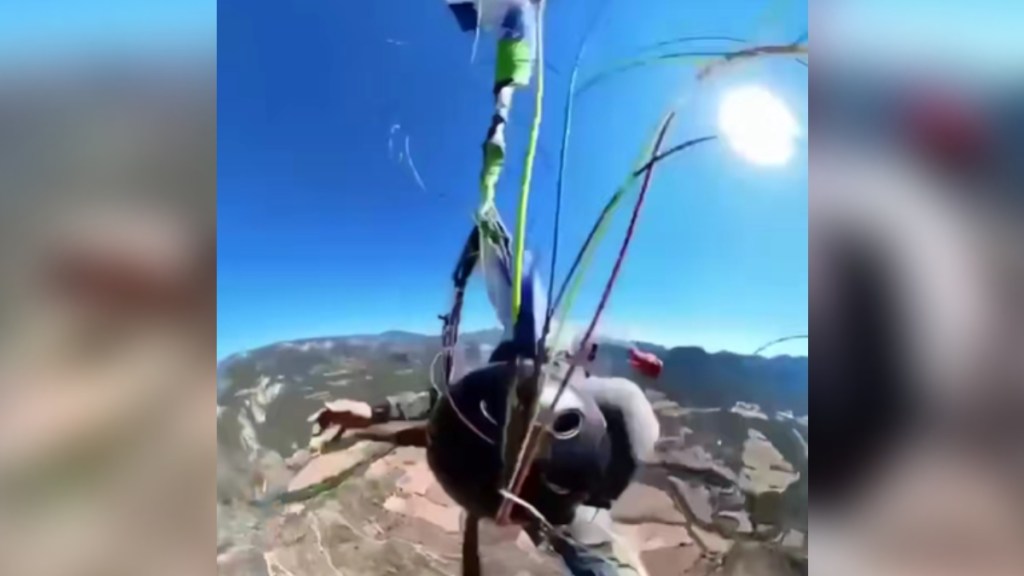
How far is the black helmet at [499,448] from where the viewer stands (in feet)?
Answer: 3.45

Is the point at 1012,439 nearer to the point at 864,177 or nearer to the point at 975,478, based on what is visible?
the point at 975,478

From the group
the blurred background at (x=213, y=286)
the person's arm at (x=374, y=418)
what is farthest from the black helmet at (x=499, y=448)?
A: the blurred background at (x=213, y=286)

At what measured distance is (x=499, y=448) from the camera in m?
1.05

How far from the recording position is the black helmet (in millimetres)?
1053

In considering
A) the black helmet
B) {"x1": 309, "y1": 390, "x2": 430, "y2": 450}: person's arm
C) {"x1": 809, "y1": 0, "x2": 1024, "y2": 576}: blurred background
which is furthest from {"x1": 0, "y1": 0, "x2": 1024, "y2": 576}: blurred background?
the black helmet

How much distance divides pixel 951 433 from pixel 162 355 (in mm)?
842

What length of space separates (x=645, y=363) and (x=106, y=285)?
0.59 m

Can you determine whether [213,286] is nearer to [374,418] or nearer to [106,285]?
[106,285]

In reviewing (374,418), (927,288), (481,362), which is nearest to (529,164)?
(481,362)

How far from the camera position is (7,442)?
1.01 meters

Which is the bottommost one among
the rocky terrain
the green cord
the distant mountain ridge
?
the rocky terrain

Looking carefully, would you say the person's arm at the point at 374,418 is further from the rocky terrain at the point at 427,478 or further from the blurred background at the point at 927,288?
the blurred background at the point at 927,288

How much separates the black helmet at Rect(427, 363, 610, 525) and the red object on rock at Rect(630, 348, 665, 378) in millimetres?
64

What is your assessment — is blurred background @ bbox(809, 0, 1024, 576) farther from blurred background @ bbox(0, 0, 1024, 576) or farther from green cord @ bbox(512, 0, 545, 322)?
green cord @ bbox(512, 0, 545, 322)
